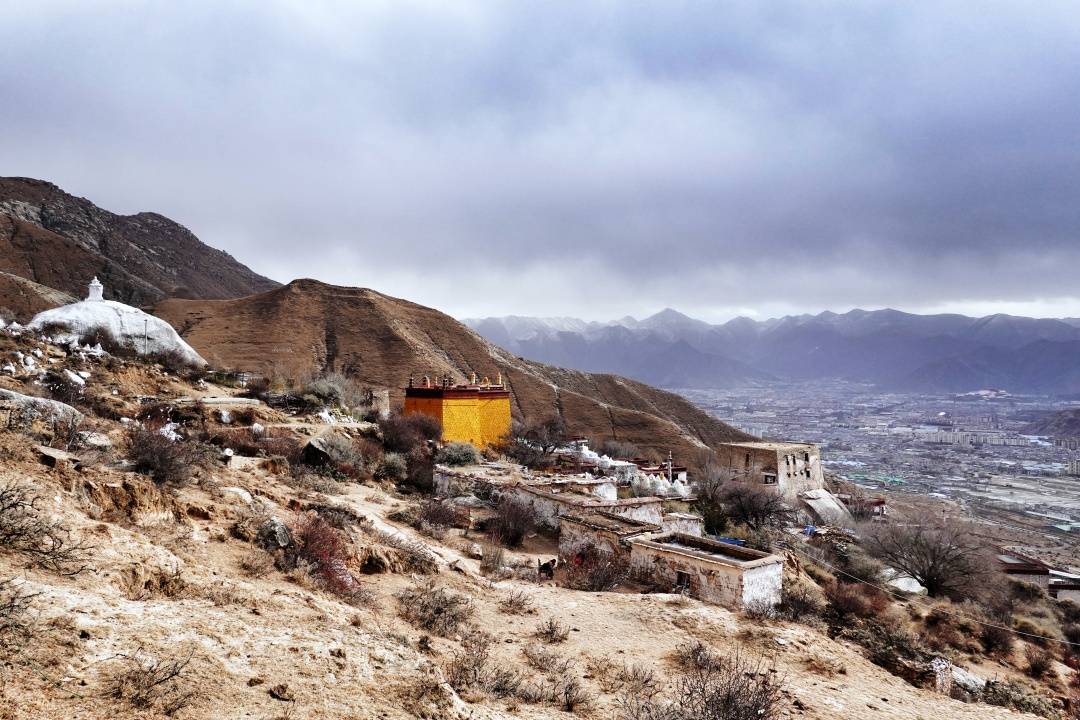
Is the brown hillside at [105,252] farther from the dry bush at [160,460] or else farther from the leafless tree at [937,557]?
the leafless tree at [937,557]

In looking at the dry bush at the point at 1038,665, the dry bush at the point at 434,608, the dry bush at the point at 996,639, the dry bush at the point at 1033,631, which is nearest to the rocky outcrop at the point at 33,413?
the dry bush at the point at 434,608

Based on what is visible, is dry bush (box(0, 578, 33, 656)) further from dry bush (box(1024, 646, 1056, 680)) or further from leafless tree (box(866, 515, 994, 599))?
leafless tree (box(866, 515, 994, 599))

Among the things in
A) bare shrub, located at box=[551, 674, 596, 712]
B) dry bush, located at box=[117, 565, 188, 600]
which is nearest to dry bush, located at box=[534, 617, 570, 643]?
bare shrub, located at box=[551, 674, 596, 712]

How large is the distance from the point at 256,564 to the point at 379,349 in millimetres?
42727

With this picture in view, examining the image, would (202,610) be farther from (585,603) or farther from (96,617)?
(585,603)

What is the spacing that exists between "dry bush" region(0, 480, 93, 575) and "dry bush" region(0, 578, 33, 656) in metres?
0.89

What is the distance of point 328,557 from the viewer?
811cm

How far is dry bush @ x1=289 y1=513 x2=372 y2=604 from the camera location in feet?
24.4

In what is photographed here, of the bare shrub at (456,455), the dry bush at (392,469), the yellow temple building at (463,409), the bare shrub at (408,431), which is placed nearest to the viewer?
the dry bush at (392,469)

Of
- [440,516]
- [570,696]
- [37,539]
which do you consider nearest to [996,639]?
[440,516]

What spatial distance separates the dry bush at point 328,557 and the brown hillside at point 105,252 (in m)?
68.9

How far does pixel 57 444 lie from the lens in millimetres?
9023

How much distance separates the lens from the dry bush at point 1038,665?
11988mm

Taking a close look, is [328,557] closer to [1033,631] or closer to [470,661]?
[470,661]
